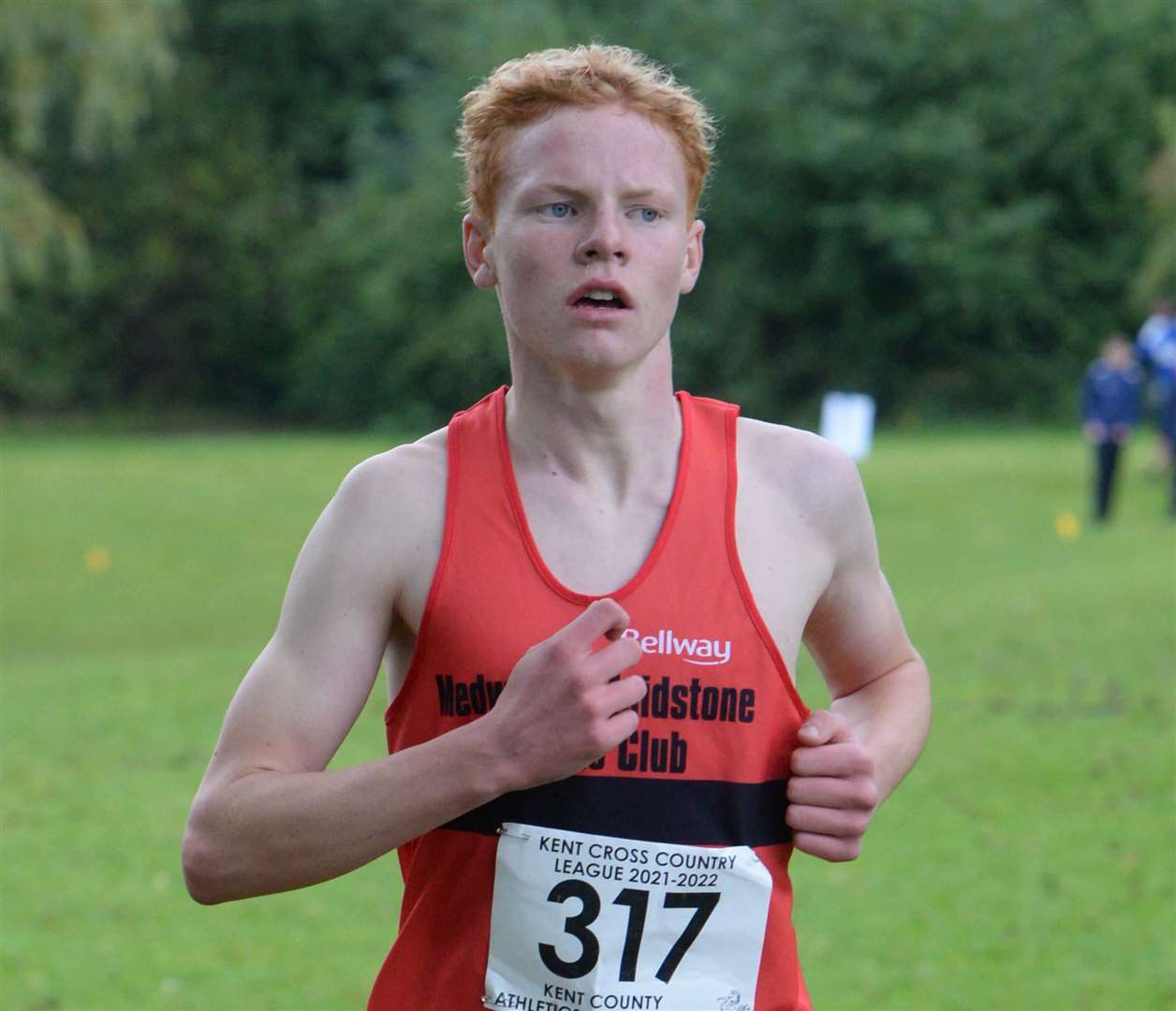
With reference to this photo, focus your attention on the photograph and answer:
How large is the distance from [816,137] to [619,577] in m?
33.3

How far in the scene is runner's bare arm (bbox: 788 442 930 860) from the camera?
2.07m

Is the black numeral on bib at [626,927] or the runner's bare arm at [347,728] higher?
the runner's bare arm at [347,728]

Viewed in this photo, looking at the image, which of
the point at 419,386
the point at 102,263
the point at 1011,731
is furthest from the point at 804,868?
the point at 102,263

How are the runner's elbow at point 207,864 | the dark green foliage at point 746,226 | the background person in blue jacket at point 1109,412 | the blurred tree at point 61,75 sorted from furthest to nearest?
1. the dark green foliage at point 746,226
2. the background person in blue jacket at point 1109,412
3. the blurred tree at point 61,75
4. the runner's elbow at point 207,864

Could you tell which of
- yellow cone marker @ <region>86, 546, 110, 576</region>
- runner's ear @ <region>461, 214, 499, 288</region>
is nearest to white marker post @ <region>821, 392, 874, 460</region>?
yellow cone marker @ <region>86, 546, 110, 576</region>

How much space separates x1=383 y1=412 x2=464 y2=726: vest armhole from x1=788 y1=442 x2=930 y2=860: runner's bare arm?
44cm

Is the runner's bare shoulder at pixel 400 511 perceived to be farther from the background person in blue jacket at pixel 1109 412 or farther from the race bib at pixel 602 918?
the background person in blue jacket at pixel 1109 412

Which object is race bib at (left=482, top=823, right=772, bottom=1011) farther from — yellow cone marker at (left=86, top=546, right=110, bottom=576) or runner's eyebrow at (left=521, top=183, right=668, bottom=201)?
yellow cone marker at (left=86, top=546, right=110, bottom=576)

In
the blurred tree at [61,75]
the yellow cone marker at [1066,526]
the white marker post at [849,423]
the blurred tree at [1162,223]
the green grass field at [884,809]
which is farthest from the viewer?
the blurred tree at [1162,223]

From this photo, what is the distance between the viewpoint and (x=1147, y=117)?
33719 mm

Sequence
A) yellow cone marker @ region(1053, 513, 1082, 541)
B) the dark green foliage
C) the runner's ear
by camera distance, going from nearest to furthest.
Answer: the runner's ear < yellow cone marker @ region(1053, 513, 1082, 541) < the dark green foliage

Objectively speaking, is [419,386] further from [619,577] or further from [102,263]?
[619,577]

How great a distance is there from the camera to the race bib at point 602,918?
2.02 meters

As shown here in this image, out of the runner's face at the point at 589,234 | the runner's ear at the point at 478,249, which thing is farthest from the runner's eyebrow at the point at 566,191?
the runner's ear at the point at 478,249
